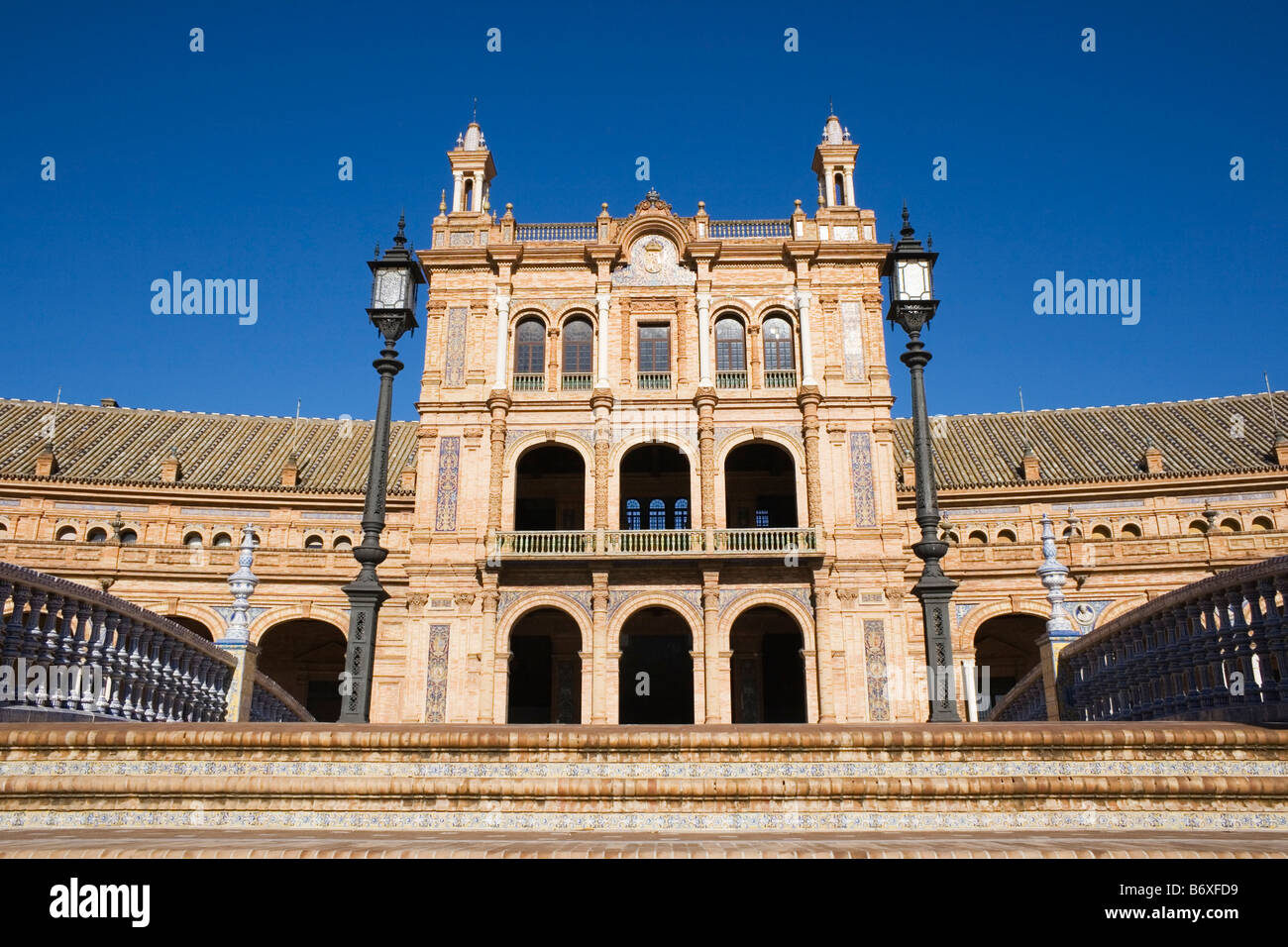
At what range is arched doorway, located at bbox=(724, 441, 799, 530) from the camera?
91.4 ft

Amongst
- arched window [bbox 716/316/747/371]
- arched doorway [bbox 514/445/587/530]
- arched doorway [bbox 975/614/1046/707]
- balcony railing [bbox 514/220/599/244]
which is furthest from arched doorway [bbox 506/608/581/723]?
arched doorway [bbox 975/614/1046/707]

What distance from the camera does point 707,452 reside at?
79.7 feet

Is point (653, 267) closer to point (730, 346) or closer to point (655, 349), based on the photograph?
point (655, 349)

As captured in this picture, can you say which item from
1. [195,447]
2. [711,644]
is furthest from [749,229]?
[195,447]

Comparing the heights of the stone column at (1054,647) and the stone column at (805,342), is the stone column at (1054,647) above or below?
below

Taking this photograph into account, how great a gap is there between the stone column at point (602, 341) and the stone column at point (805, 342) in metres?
5.32

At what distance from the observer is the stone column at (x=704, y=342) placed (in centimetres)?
2484

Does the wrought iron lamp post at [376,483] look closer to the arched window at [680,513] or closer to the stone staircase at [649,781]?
the stone staircase at [649,781]

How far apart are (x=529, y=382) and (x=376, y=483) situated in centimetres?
1488

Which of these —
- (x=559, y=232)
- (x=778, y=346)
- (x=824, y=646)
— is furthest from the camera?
(x=559, y=232)

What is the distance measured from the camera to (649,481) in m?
28.1

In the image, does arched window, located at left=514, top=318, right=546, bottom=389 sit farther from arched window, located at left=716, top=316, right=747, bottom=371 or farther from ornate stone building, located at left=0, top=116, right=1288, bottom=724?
arched window, located at left=716, top=316, right=747, bottom=371

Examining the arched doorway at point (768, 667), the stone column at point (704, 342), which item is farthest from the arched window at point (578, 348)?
the arched doorway at point (768, 667)
